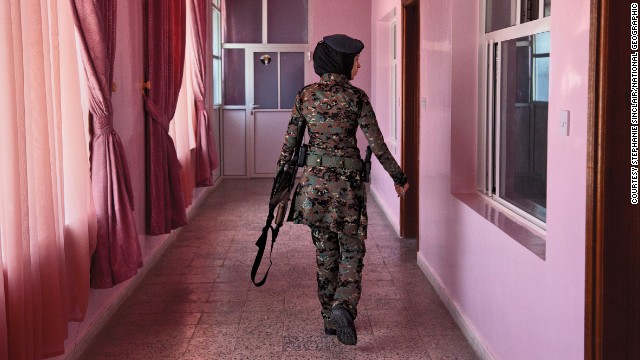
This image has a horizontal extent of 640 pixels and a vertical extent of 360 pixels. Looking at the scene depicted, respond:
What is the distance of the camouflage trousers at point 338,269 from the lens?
159 inches

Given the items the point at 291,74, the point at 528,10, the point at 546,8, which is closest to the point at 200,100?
the point at 291,74

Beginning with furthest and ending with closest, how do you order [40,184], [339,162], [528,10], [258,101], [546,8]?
[258,101] < [339,162] < [528,10] < [546,8] < [40,184]

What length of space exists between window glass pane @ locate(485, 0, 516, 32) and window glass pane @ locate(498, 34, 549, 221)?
0.12m

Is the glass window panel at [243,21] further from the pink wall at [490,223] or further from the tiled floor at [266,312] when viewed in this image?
the pink wall at [490,223]

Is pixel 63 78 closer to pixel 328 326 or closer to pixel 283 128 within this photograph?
pixel 328 326

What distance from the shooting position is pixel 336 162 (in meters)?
3.93

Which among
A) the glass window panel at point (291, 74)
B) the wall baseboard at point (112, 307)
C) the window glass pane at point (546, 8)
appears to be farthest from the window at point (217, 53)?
the window glass pane at point (546, 8)

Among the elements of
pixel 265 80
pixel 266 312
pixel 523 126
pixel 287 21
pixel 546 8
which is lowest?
pixel 266 312

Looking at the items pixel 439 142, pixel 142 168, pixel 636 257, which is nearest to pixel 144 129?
pixel 142 168

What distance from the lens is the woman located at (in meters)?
3.94

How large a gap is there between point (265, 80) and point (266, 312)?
7231 mm

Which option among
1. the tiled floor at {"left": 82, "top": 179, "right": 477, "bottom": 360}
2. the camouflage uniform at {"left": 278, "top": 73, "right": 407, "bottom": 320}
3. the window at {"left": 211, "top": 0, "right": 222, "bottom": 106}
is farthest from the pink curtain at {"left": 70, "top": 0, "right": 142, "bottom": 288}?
the window at {"left": 211, "top": 0, "right": 222, "bottom": 106}

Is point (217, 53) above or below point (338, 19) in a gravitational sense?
below

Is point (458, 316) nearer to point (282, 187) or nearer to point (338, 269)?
point (338, 269)
